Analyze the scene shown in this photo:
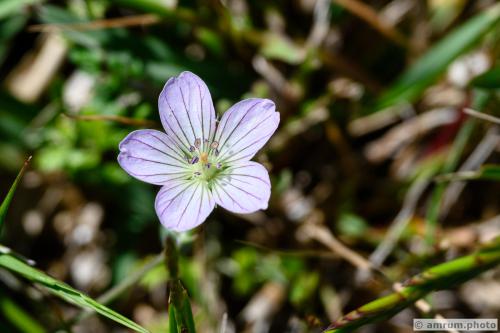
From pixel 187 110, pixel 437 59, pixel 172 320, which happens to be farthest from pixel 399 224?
pixel 172 320

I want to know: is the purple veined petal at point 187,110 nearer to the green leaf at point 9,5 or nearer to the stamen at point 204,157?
the stamen at point 204,157

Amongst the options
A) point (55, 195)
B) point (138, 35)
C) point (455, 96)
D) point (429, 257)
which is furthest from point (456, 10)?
point (55, 195)

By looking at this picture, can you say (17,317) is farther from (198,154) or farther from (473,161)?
(473,161)

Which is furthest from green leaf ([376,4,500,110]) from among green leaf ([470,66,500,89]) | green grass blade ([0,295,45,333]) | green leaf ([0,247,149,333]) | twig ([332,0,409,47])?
green grass blade ([0,295,45,333])

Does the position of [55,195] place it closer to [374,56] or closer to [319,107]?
[319,107]

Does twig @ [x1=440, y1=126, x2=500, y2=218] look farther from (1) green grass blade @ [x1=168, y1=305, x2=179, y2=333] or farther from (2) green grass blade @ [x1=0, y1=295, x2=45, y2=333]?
(2) green grass blade @ [x1=0, y1=295, x2=45, y2=333]

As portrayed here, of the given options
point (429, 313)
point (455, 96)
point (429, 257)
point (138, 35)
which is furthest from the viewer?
point (455, 96)
